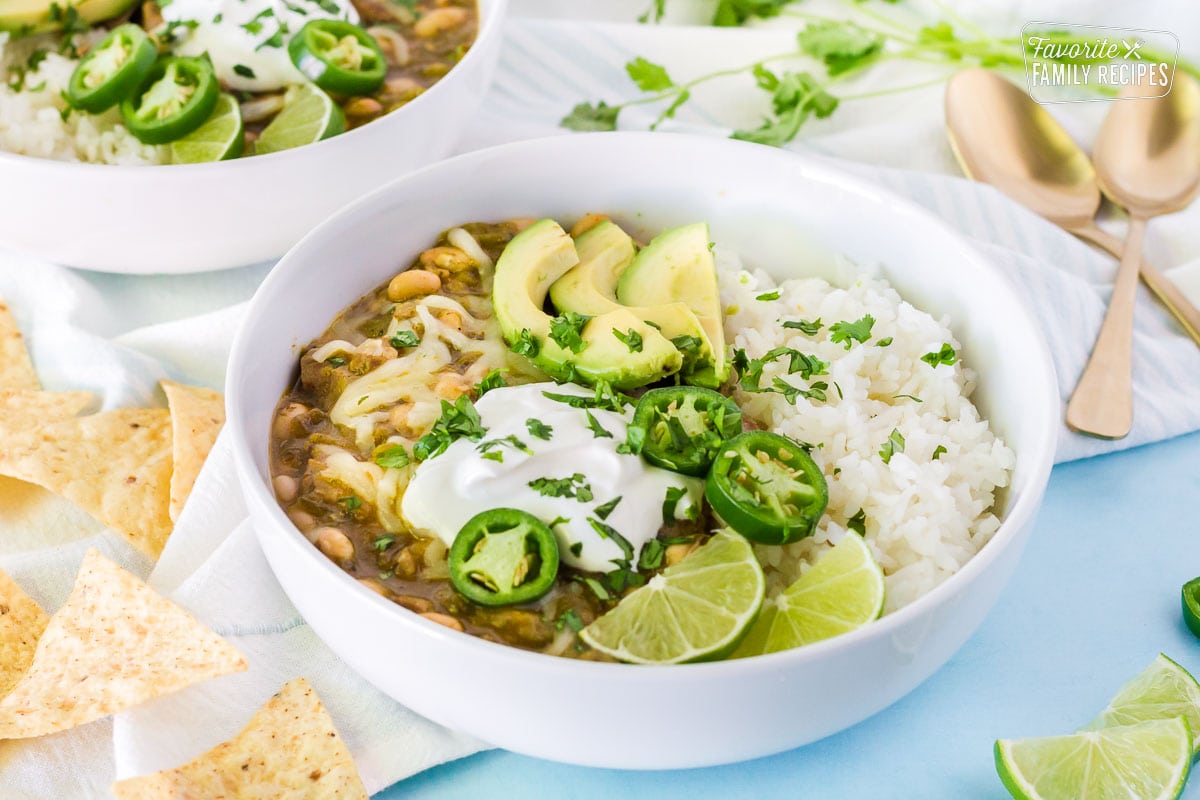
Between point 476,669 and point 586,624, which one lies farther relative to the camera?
point 586,624

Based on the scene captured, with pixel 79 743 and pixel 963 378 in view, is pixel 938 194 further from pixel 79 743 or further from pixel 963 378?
pixel 79 743

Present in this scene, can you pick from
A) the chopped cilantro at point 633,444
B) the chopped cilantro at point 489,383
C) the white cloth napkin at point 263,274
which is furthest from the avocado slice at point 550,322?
the white cloth napkin at point 263,274

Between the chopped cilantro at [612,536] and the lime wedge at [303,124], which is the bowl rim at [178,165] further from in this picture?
the chopped cilantro at [612,536]

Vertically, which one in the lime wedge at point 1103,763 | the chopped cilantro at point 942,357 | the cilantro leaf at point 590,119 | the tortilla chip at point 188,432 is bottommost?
the tortilla chip at point 188,432

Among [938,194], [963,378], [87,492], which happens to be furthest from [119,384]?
[938,194]

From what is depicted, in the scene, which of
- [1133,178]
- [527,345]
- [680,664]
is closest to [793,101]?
[1133,178]

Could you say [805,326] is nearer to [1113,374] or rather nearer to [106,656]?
[1113,374]
